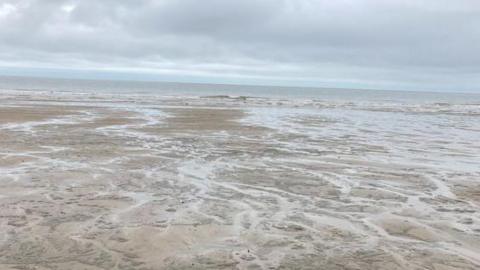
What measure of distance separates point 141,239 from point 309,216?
2897 millimetres

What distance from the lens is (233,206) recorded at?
376 inches

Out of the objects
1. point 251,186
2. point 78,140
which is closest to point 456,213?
point 251,186

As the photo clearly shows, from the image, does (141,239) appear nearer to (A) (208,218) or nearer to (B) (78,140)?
(A) (208,218)

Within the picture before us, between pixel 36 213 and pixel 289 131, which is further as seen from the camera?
pixel 289 131

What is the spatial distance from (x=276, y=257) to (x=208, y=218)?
2042 mm

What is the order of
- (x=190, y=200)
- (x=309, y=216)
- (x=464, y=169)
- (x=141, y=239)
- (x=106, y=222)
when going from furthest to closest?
(x=464, y=169) → (x=190, y=200) → (x=309, y=216) → (x=106, y=222) → (x=141, y=239)

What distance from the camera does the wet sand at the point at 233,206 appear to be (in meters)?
6.85

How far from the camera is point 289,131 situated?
82.8 feet

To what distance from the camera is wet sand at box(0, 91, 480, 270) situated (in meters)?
6.85

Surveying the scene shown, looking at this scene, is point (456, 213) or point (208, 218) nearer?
point (208, 218)

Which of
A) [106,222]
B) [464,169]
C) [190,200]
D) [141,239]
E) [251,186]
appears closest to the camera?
[141,239]

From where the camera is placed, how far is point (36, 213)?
8.60 meters

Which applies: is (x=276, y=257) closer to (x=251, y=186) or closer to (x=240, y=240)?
(x=240, y=240)

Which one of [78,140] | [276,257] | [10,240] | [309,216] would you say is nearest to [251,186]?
[309,216]
